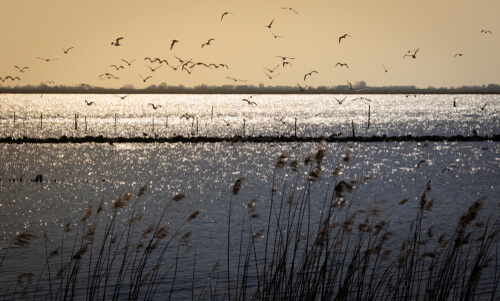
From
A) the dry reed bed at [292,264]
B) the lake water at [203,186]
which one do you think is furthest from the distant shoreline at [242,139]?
the dry reed bed at [292,264]

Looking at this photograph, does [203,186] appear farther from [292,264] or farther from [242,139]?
[242,139]

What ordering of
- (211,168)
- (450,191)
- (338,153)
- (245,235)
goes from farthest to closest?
(338,153), (211,168), (450,191), (245,235)

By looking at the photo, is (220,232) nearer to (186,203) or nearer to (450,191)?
(186,203)

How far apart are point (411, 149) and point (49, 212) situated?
5284 centimetres

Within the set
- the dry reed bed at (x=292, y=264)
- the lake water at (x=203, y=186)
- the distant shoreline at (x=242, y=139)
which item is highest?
A: the dry reed bed at (x=292, y=264)

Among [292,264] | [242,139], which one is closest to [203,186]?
[292,264]

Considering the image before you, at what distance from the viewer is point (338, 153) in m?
76.8

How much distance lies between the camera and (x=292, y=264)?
10953mm

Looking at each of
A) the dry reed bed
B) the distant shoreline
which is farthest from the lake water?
the distant shoreline

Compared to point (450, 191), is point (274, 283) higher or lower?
higher

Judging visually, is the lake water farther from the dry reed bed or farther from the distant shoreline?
the distant shoreline

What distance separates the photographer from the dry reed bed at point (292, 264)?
10242 millimetres

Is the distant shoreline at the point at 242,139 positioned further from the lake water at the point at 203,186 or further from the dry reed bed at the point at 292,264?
the dry reed bed at the point at 292,264

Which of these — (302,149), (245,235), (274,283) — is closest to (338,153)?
(302,149)
